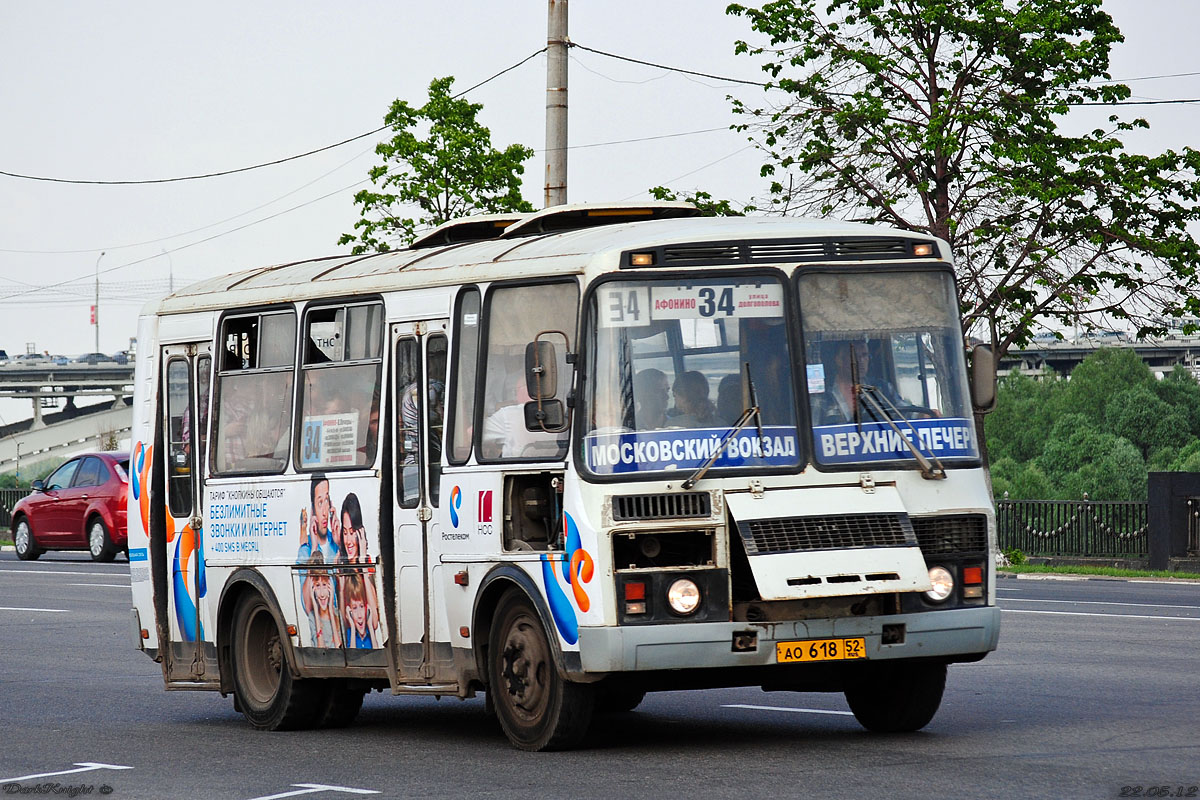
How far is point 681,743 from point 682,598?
1235 mm

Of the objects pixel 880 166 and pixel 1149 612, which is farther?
pixel 880 166

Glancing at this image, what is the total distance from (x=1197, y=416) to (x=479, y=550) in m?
127

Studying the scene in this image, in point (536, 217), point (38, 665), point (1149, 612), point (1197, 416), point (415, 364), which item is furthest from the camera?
point (1197, 416)

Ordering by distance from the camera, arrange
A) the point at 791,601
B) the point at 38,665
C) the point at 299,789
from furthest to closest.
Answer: the point at 38,665
the point at 791,601
the point at 299,789

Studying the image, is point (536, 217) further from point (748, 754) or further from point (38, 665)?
point (38, 665)

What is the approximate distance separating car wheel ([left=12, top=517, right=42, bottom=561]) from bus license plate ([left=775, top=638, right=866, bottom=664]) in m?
26.0

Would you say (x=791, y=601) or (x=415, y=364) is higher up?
(x=415, y=364)

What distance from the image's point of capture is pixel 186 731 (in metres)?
11.9

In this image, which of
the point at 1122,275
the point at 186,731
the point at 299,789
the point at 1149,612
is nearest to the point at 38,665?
the point at 186,731

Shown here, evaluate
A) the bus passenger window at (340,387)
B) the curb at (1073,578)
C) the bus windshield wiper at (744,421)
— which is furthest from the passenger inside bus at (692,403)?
the curb at (1073,578)

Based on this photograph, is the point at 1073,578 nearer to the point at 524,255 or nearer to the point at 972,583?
the point at 972,583

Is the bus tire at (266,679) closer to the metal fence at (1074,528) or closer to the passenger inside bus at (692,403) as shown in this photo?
the passenger inside bus at (692,403)

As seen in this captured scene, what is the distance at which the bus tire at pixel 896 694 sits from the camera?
10.4m

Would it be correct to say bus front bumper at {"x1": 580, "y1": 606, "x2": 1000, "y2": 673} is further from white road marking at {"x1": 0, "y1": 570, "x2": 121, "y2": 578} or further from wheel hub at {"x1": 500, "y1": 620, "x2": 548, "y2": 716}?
white road marking at {"x1": 0, "y1": 570, "x2": 121, "y2": 578}
